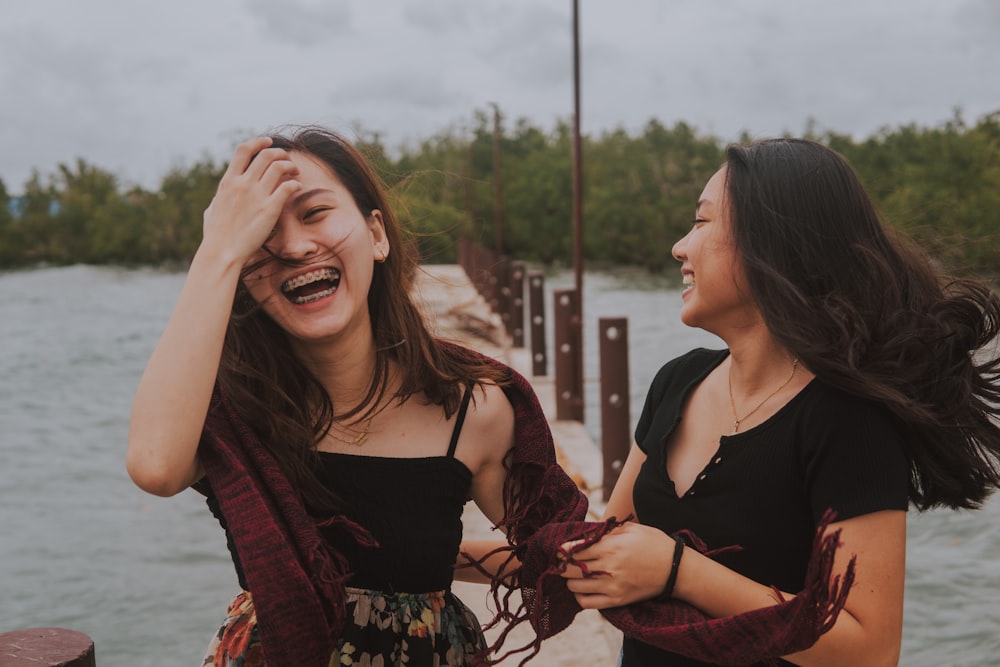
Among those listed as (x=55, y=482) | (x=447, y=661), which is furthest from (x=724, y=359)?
(x=55, y=482)

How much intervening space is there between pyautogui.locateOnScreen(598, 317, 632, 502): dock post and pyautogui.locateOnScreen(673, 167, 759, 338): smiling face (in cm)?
449

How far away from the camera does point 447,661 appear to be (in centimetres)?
182

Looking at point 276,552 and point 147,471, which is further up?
point 147,471

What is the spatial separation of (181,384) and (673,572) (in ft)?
2.53

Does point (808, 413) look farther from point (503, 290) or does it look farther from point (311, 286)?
point (503, 290)

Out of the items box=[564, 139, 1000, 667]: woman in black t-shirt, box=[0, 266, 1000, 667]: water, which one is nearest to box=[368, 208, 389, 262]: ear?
box=[564, 139, 1000, 667]: woman in black t-shirt

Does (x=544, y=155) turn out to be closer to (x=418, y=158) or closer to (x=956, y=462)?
(x=418, y=158)

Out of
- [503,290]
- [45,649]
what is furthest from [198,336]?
[503,290]

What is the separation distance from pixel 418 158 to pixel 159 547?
53.9 meters

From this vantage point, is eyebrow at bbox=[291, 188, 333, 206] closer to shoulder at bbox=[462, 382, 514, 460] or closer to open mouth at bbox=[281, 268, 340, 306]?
open mouth at bbox=[281, 268, 340, 306]

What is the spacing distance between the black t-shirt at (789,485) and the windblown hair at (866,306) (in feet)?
0.19

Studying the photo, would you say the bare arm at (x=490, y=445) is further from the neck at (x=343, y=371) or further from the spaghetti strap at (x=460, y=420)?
the neck at (x=343, y=371)

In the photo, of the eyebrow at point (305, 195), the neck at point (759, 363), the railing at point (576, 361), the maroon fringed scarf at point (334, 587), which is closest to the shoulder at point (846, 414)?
the neck at point (759, 363)

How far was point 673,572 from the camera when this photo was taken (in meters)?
1.50
